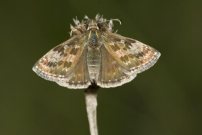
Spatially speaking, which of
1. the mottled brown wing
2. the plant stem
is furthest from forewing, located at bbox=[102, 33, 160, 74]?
the plant stem

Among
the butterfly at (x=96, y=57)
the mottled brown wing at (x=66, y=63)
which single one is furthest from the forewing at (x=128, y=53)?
the mottled brown wing at (x=66, y=63)

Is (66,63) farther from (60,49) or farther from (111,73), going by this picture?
(111,73)

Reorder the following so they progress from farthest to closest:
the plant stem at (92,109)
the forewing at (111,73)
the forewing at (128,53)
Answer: the forewing at (128,53) < the forewing at (111,73) < the plant stem at (92,109)

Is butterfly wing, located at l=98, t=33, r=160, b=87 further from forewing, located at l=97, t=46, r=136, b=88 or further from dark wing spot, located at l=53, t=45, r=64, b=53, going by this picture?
dark wing spot, located at l=53, t=45, r=64, b=53

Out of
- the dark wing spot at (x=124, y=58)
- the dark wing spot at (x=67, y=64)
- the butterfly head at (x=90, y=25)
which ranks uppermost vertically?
the butterfly head at (x=90, y=25)

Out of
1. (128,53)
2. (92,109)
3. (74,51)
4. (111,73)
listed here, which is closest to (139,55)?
(128,53)

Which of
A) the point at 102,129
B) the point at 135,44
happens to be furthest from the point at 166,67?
the point at 135,44

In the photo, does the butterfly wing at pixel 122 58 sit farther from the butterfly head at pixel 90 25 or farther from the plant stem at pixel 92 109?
the plant stem at pixel 92 109

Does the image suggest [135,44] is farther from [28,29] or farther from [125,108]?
[28,29]
